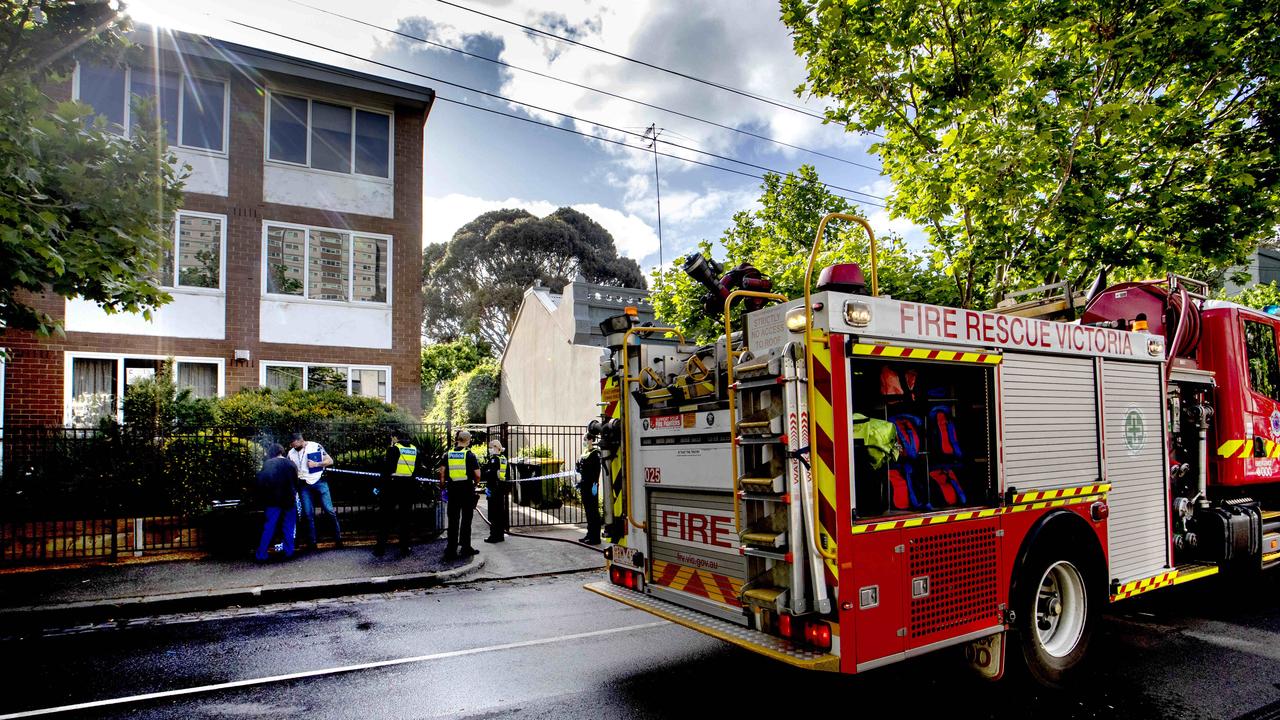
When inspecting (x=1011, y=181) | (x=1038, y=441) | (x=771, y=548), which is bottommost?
(x=771, y=548)

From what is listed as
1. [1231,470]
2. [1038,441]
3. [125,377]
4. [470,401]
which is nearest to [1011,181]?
[1231,470]

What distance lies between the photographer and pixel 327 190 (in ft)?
52.1

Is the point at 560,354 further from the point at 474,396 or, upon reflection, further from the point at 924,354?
the point at 924,354

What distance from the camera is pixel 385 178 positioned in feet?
54.0

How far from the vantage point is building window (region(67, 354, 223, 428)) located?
13047 mm

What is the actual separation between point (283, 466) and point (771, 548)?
315 inches

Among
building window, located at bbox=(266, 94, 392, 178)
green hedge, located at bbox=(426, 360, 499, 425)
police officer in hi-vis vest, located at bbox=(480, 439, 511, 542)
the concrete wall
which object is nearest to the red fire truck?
police officer in hi-vis vest, located at bbox=(480, 439, 511, 542)

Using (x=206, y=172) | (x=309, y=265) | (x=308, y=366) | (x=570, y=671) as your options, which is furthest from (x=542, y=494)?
(x=570, y=671)

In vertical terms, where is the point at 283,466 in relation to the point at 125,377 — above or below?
below

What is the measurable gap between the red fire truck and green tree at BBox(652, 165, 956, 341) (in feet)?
17.1

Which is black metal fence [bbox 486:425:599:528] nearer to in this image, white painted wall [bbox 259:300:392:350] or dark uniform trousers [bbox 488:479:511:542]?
dark uniform trousers [bbox 488:479:511:542]

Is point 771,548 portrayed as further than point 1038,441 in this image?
No

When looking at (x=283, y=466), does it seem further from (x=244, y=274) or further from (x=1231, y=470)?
(x=1231, y=470)

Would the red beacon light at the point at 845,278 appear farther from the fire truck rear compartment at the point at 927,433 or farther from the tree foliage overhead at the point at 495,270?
the tree foliage overhead at the point at 495,270
